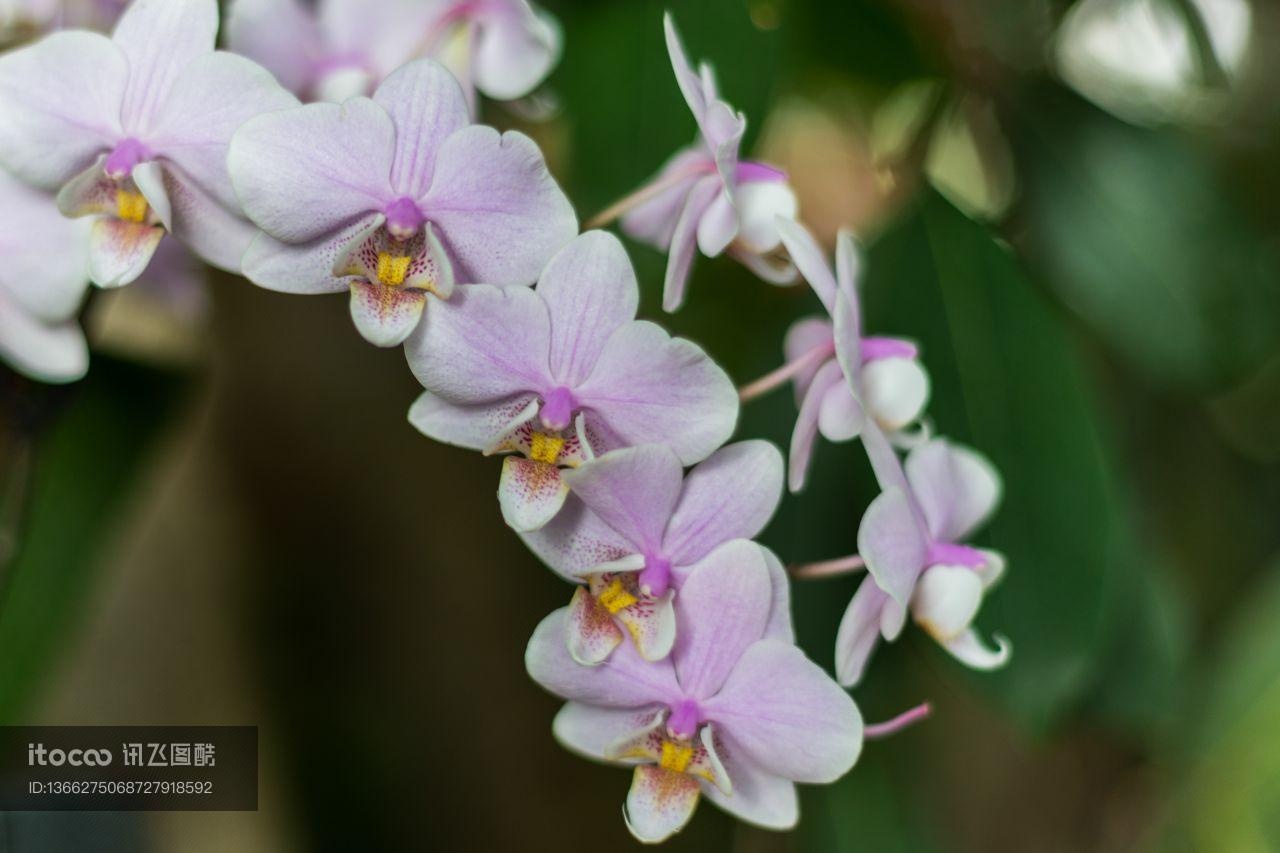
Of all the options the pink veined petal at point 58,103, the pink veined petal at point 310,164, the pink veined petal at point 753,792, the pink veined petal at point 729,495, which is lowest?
the pink veined petal at point 753,792

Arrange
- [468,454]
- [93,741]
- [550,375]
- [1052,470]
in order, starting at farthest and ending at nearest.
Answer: [468,454] < [1052,470] < [93,741] < [550,375]

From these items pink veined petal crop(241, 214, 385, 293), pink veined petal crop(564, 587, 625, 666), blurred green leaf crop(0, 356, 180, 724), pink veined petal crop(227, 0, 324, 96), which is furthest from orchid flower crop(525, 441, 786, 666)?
blurred green leaf crop(0, 356, 180, 724)

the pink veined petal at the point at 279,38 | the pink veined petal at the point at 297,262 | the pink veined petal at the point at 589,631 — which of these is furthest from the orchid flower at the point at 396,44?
the pink veined petal at the point at 589,631

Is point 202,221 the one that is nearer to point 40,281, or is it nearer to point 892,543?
point 40,281

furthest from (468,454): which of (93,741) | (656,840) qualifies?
(656,840)

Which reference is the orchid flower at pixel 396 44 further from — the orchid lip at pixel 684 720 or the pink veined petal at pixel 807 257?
the orchid lip at pixel 684 720

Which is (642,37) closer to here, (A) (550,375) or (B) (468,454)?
(A) (550,375)

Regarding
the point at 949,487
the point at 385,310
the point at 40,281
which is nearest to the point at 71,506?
the point at 40,281
